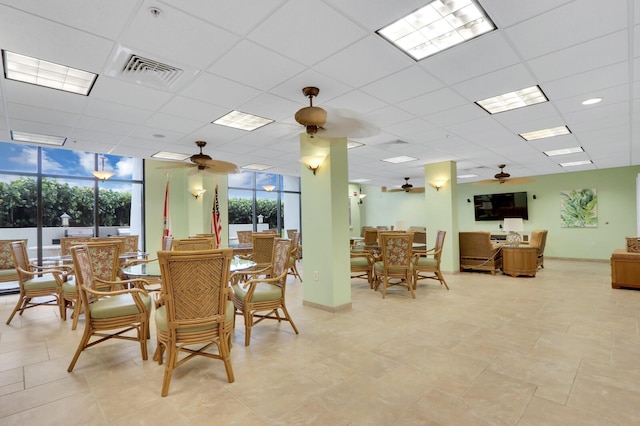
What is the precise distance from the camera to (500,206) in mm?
11109

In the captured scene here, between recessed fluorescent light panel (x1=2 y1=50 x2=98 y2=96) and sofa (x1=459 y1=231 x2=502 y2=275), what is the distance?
25.1 ft

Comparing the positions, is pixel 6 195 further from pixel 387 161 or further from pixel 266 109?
pixel 387 161

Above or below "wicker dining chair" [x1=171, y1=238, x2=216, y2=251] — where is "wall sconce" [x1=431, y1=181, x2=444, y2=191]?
above

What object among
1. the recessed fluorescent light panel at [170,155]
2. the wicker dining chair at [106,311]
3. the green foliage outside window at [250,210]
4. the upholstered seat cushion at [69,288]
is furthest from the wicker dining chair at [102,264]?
the green foliage outside window at [250,210]

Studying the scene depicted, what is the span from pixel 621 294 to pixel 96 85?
7989 millimetres

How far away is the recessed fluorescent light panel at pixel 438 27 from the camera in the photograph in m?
2.16

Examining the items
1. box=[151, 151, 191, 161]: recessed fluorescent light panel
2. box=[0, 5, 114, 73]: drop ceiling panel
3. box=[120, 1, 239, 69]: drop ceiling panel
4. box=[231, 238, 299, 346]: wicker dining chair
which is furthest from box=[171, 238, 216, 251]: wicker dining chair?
box=[151, 151, 191, 161]: recessed fluorescent light panel

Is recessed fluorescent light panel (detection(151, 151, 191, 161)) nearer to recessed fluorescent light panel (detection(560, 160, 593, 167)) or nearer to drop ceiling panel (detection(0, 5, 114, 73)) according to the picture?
drop ceiling panel (detection(0, 5, 114, 73))

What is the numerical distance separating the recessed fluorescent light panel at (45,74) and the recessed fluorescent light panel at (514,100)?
14.3ft

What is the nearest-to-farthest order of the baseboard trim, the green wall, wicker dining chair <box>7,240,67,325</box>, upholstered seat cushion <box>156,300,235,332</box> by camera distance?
1. upholstered seat cushion <box>156,300,235,332</box>
2. wicker dining chair <box>7,240,67,325</box>
3. the baseboard trim
4. the green wall

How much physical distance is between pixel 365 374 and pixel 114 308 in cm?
227

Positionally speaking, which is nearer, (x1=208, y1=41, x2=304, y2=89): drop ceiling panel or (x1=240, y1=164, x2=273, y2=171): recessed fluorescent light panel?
(x1=208, y1=41, x2=304, y2=89): drop ceiling panel

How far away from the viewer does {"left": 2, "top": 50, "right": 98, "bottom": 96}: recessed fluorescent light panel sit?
9.00 ft

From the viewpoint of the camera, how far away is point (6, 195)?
6195 mm
